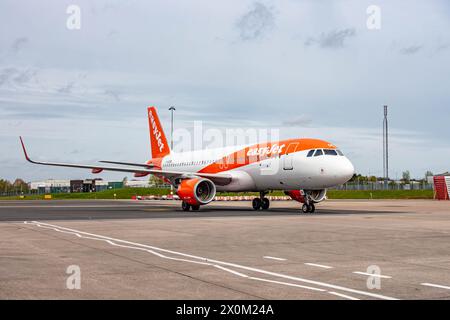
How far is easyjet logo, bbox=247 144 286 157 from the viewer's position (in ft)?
110

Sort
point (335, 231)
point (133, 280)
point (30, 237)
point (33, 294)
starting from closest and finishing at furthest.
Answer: point (33, 294), point (133, 280), point (30, 237), point (335, 231)

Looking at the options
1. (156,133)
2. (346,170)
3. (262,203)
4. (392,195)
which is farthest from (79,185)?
(346,170)

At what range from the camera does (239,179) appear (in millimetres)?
36188

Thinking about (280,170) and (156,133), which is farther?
(156,133)

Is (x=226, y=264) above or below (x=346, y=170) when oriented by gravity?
below

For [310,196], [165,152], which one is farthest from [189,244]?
[165,152]

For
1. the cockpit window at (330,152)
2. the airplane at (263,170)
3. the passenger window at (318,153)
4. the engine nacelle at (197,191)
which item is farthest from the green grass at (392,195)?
the passenger window at (318,153)

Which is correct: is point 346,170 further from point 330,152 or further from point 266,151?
point 266,151

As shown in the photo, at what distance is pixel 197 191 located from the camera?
34.9m

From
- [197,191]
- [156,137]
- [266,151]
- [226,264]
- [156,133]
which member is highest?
[156,133]

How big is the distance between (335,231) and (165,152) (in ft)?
103

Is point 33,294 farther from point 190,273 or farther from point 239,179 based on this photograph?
point 239,179

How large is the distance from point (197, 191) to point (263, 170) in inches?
174

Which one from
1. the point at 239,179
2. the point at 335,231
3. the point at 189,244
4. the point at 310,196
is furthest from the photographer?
the point at 239,179
